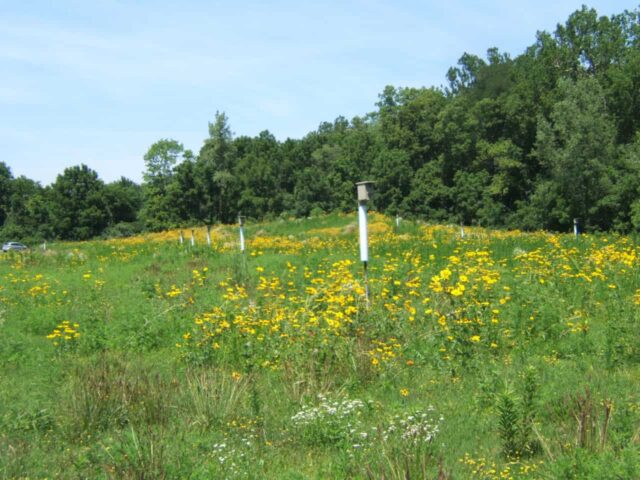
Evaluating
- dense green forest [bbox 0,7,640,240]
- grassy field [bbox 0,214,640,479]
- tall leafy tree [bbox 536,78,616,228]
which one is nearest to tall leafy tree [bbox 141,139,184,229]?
dense green forest [bbox 0,7,640,240]

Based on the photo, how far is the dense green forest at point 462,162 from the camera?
139ft

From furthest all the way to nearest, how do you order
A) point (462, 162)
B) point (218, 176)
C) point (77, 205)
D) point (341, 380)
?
point (77, 205), point (218, 176), point (462, 162), point (341, 380)

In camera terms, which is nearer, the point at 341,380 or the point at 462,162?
the point at 341,380

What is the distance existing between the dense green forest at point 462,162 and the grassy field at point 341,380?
29.1m

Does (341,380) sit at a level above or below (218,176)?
below

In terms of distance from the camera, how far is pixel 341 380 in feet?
22.3

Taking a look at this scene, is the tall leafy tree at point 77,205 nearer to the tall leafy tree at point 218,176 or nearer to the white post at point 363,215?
the tall leafy tree at point 218,176

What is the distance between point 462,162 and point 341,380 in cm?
5207

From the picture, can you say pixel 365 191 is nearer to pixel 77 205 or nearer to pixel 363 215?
pixel 363 215

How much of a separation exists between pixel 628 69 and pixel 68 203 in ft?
186

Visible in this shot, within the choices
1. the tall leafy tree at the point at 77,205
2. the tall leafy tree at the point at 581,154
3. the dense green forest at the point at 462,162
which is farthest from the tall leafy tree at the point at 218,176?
the tall leafy tree at the point at 581,154

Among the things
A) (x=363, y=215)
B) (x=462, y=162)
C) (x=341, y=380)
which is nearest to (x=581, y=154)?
(x=462, y=162)

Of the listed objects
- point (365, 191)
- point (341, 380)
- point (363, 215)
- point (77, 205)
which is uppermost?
point (77, 205)

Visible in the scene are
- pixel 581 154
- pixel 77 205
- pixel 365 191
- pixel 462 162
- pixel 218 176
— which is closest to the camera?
pixel 365 191
